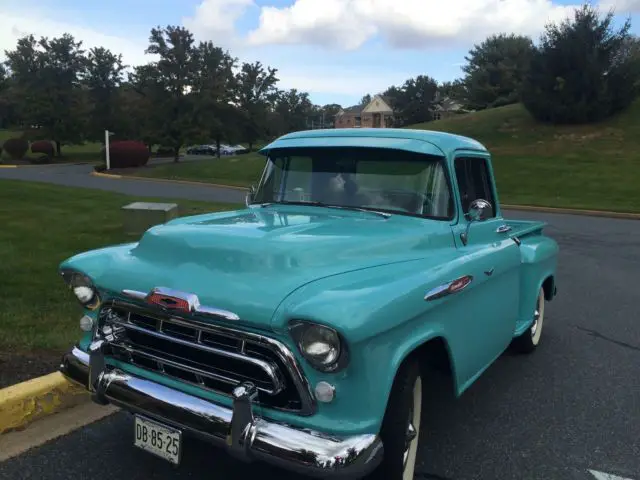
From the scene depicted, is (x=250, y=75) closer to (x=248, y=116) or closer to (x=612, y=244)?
(x=248, y=116)

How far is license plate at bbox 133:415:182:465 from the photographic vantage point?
2.59m

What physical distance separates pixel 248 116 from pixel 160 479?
4229 cm

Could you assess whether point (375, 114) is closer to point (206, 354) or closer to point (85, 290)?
point (85, 290)

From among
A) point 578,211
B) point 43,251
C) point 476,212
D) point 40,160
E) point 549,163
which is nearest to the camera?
point 476,212

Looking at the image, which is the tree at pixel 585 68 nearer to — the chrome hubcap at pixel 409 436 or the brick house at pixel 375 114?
the chrome hubcap at pixel 409 436

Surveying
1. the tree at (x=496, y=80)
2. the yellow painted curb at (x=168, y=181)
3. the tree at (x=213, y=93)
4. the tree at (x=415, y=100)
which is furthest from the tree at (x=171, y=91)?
the tree at (x=415, y=100)

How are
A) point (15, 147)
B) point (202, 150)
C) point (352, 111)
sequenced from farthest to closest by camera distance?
point (352, 111), point (202, 150), point (15, 147)

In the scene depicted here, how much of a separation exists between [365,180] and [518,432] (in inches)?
73.5

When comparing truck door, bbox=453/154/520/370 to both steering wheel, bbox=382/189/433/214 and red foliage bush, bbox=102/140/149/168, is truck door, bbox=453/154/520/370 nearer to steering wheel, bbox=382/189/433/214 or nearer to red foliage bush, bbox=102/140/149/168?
steering wheel, bbox=382/189/433/214

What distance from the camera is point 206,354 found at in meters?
2.65

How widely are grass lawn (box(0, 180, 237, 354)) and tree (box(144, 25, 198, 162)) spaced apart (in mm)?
20882

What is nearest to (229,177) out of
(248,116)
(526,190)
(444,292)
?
(526,190)

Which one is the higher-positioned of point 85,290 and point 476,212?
point 476,212

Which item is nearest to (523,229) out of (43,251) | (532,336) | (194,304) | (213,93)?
(532,336)
